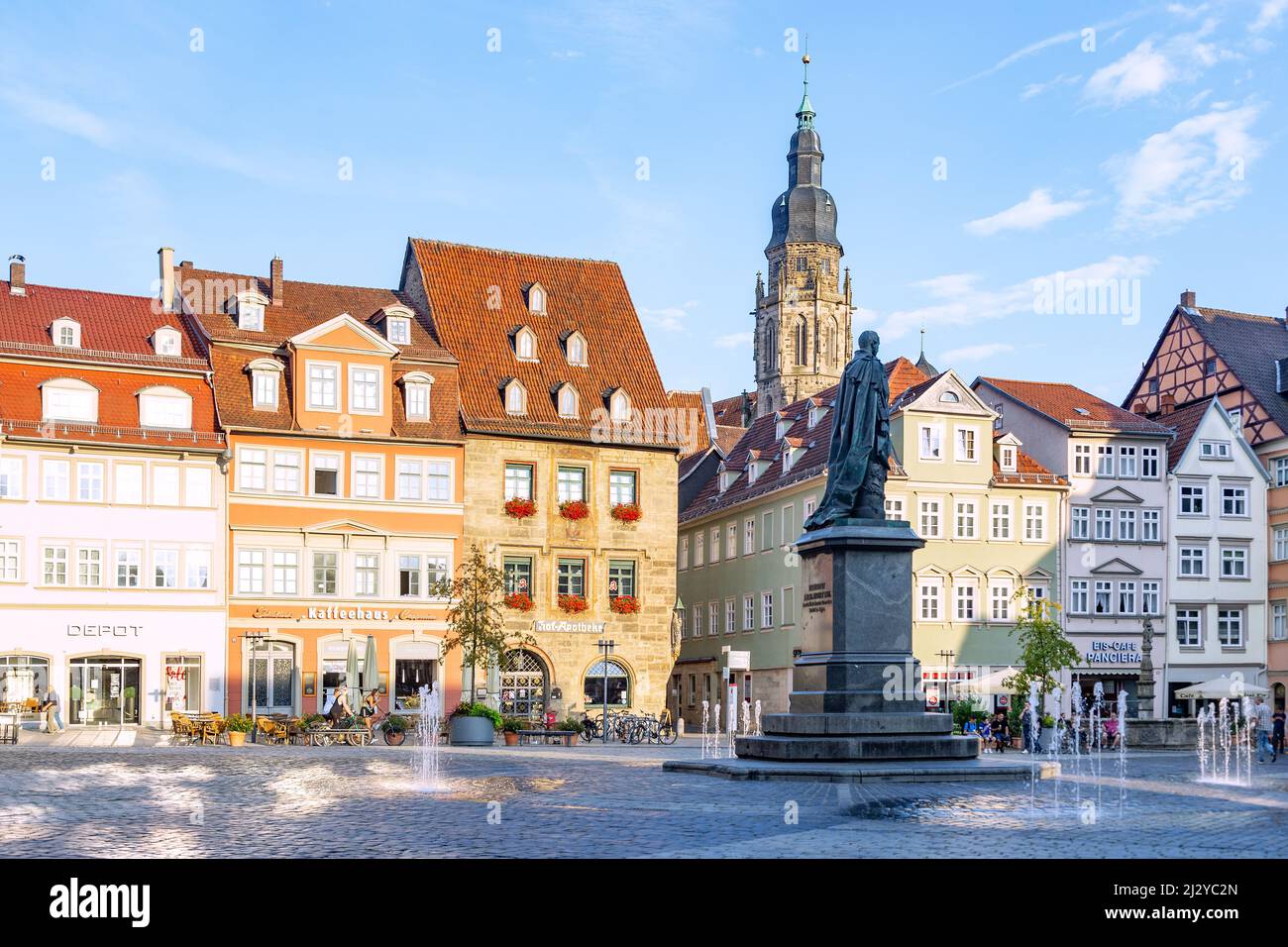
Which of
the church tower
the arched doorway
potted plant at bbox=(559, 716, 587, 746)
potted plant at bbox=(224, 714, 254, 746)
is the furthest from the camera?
the church tower

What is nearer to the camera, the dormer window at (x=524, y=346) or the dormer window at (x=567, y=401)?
the dormer window at (x=567, y=401)

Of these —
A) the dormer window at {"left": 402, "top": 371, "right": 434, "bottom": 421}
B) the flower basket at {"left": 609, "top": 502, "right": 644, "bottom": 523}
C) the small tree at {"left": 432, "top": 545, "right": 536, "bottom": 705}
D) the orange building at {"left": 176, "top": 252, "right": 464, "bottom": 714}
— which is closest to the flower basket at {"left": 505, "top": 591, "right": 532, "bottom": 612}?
the orange building at {"left": 176, "top": 252, "right": 464, "bottom": 714}

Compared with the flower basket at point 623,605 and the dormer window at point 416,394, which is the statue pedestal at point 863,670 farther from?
the flower basket at point 623,605

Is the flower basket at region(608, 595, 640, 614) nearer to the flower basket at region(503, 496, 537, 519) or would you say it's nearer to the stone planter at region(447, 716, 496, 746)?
the flower basket at region(503, 496, 537, 519)

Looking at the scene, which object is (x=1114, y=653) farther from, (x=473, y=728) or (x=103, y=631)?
(x=103, y=631)

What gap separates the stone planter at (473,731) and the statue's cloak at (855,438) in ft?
53.3

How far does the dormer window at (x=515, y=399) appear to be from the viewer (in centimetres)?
5184

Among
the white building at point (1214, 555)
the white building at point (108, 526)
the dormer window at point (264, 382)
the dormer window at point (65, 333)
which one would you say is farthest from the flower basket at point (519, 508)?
the white building at point (1214, 555)

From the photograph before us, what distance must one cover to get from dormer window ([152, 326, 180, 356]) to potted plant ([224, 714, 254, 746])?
14047mm

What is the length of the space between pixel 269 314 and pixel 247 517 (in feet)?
23.7

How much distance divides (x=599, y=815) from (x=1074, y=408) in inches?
1878

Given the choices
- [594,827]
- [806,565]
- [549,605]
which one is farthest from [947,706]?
[594,827]

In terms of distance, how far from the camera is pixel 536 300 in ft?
182

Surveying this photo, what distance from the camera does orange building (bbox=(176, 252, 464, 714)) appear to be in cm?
4797
